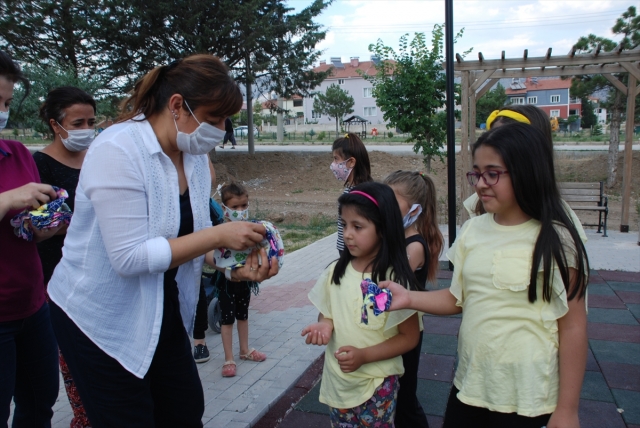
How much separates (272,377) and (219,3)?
61.0 feet

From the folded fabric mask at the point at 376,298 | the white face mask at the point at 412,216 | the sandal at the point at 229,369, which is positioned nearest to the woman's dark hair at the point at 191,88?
the folded fabric mask at the point at 376,298

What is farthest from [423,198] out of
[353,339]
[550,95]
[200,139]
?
[550,95]

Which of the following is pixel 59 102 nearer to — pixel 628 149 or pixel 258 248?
pixel 258 248

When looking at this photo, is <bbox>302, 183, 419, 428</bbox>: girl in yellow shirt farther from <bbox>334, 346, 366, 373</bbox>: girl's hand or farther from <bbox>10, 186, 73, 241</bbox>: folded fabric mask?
<bbox>10, 186, 73, 241</bbox>: folded fabric mask

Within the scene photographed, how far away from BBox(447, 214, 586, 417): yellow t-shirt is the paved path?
1486mm

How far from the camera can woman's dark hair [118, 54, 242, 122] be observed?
187 cm

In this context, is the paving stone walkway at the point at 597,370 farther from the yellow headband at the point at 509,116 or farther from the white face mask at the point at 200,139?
the white face mask at the point at 200,139

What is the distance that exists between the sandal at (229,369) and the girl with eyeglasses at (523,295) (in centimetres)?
227

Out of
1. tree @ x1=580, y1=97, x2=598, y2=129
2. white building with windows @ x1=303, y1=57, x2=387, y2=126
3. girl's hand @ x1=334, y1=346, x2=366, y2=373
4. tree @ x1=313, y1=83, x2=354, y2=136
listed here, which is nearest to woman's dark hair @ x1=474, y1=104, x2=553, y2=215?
girl's hand @ x1=334, y1=346, x2=366, y2=373

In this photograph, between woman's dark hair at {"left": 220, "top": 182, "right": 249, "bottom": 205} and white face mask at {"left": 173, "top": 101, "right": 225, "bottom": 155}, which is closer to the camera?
white face mask at {"left": 173, "top": 101, "right": 225, "bottom": 155}

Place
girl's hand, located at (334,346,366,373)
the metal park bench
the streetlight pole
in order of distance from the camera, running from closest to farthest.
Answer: girl's hand, located at (334,346,366,373) → the streetlight pole → the metal park bench

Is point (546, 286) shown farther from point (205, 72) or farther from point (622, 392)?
point (622, 392)

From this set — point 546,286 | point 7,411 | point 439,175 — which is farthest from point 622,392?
point 439,175

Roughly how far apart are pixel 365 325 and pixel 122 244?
1.04 meters
